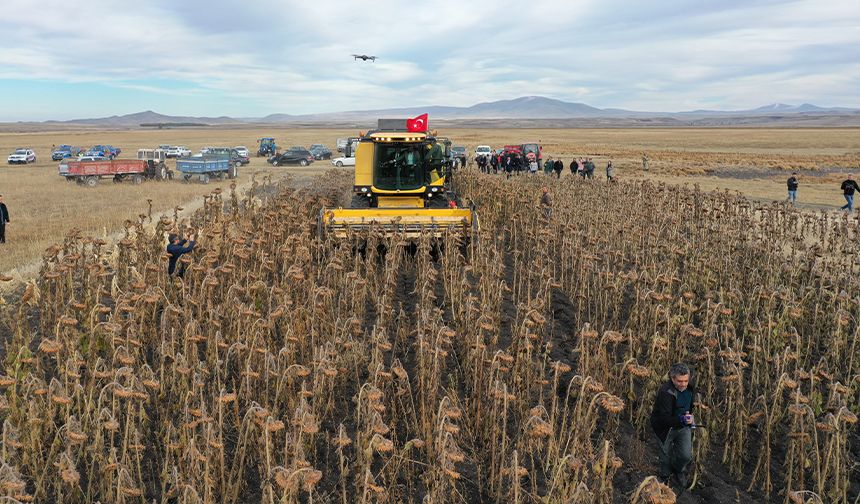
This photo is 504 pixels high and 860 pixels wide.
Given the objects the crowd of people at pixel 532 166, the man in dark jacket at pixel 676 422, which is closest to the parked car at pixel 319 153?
the crowd of people at pixel 532 166

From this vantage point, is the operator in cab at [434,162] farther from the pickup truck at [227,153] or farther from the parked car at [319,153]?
the parked car at [319,153]

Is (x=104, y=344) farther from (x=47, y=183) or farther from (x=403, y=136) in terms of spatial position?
(x=47, y=183)

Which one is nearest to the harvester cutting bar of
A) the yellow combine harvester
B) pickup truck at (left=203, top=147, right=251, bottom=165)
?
the yellow combine harvester

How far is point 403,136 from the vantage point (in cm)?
1384

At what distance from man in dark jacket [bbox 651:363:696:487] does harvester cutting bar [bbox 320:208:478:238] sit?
6302 mm

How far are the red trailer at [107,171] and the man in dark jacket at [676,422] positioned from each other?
29654 mm

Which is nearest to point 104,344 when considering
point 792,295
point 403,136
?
point 403,136

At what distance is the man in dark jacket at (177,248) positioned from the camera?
9.80m

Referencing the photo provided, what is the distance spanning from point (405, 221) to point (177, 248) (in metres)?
3.89

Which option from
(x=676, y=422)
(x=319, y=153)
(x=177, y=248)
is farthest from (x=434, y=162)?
(x=319, y=153)

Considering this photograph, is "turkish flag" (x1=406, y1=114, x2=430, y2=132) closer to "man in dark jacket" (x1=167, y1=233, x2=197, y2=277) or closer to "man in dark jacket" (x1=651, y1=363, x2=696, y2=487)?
"man in dark jacket" (x1=167, y1=233, x2=197, y2=277)

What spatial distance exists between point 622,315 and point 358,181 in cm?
684

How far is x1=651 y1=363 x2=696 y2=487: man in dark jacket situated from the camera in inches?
207

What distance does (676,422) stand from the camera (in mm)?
5293
